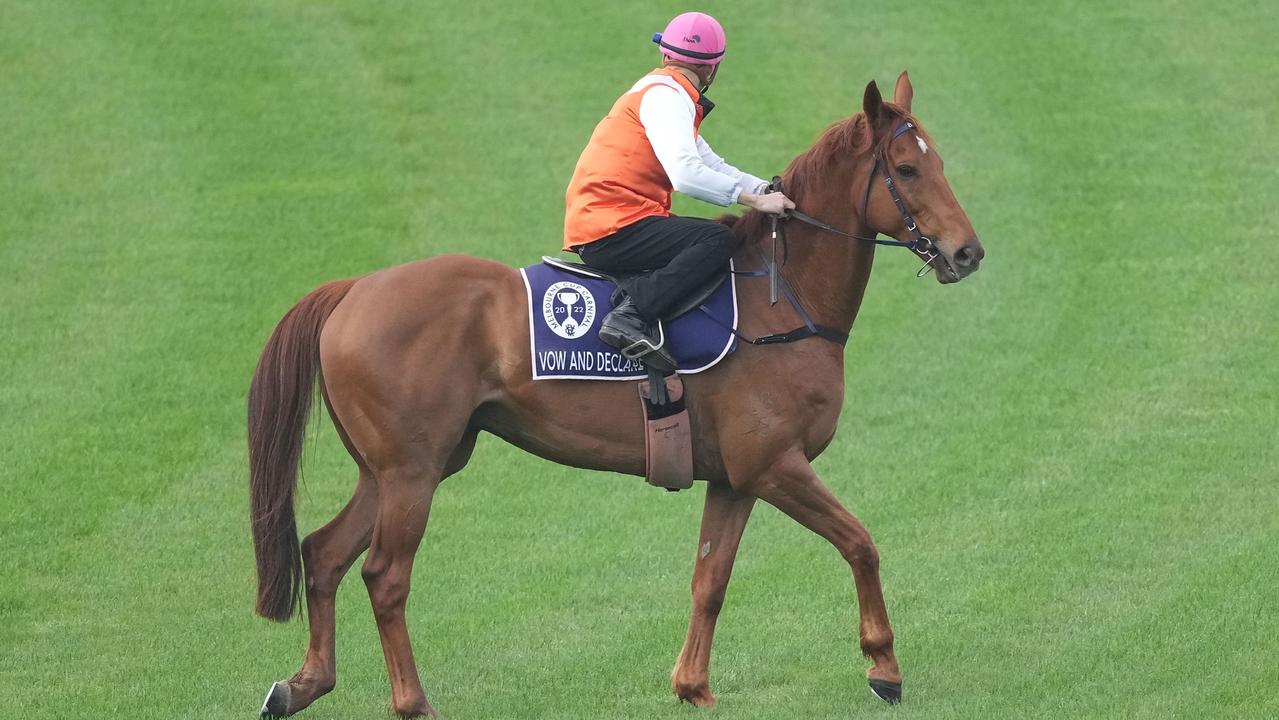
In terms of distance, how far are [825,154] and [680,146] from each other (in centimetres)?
76

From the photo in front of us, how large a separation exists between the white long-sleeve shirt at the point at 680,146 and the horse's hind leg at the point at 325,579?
6.80 feet

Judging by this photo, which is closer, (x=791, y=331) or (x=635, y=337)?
(x=635, y=337)

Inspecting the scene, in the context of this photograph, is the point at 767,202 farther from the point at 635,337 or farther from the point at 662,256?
the point at 635,337

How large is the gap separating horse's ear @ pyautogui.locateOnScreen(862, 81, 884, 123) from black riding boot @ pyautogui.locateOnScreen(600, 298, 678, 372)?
1360 millimetres

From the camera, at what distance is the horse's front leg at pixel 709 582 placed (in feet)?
27.4

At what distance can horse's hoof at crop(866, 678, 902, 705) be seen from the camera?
816 centimetres

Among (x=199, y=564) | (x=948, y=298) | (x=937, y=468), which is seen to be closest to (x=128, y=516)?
(x=199, y=564)

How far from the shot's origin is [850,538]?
8117 mm

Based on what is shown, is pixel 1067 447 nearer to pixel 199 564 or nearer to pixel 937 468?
pixel 937 468

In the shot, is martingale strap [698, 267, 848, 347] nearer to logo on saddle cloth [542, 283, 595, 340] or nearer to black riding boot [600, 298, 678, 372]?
black riding boot [600, 298, 678, 372]

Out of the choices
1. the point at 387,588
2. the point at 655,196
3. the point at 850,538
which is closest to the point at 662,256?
the point at 655,196

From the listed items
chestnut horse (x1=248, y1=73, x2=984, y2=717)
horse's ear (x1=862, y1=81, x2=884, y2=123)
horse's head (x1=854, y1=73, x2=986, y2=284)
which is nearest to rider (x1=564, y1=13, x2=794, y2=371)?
chestnut horse (x1=248, y1=73, x2=984, y2=717)

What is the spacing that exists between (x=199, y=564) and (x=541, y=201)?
7238 mm

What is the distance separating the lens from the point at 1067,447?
1267 cm
